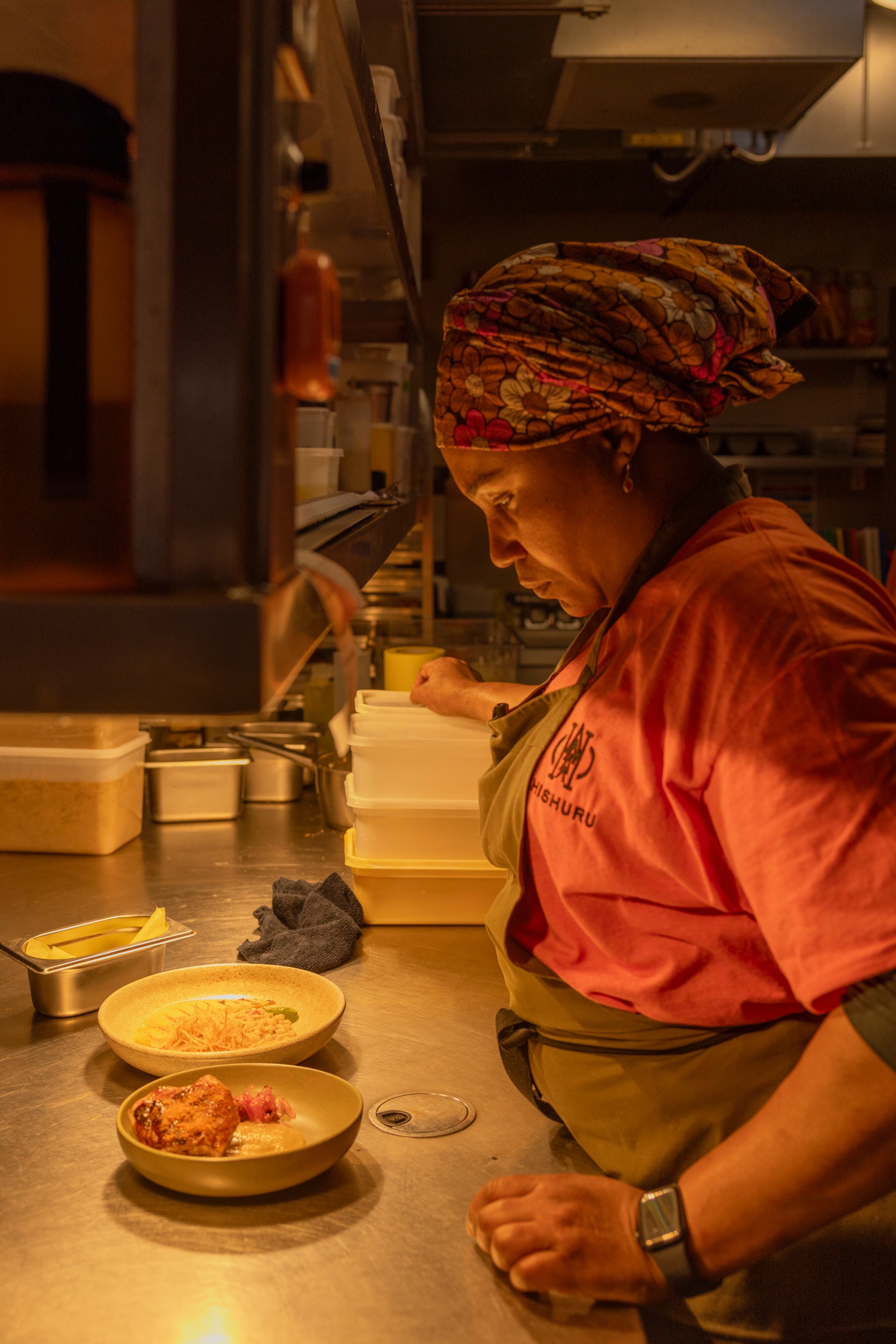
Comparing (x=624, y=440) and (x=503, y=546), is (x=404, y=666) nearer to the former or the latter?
(x=503, y=546)

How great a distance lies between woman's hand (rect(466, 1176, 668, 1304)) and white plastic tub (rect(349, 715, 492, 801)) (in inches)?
36.1

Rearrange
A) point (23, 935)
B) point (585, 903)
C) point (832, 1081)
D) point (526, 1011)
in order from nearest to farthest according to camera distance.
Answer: point (832, 1081) → point (585, 903) → point (526, 1011) → point (23, 935)

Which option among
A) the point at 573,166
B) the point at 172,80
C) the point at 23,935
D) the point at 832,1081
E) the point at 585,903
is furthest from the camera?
the point at 573,166

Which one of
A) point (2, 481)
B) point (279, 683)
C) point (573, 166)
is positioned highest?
point (573, 166)

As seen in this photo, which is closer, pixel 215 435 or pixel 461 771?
pixel 215 435

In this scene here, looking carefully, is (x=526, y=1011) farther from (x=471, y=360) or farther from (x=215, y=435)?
(x=215, y=435)

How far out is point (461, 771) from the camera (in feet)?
6.25

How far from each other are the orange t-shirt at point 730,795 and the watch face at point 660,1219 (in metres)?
0.16

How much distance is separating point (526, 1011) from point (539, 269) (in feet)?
2.51

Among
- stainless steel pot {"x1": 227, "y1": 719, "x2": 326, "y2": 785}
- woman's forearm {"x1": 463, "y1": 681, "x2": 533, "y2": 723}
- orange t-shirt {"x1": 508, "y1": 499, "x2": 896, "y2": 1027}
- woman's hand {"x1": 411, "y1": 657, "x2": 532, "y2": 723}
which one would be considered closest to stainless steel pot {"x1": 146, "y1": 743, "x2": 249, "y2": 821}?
stainless steel pot {"x1": 227, "y1": 719, "x2": 326, "y2": 785}

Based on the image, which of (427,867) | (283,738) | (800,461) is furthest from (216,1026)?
(800,461)

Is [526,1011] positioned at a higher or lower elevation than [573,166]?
lower

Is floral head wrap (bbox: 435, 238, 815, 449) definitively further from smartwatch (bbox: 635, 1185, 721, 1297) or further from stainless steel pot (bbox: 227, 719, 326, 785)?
stainless steel pot (bbox: 227, 719, 326, 785)

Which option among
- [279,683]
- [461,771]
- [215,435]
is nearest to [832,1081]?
[279,683]
